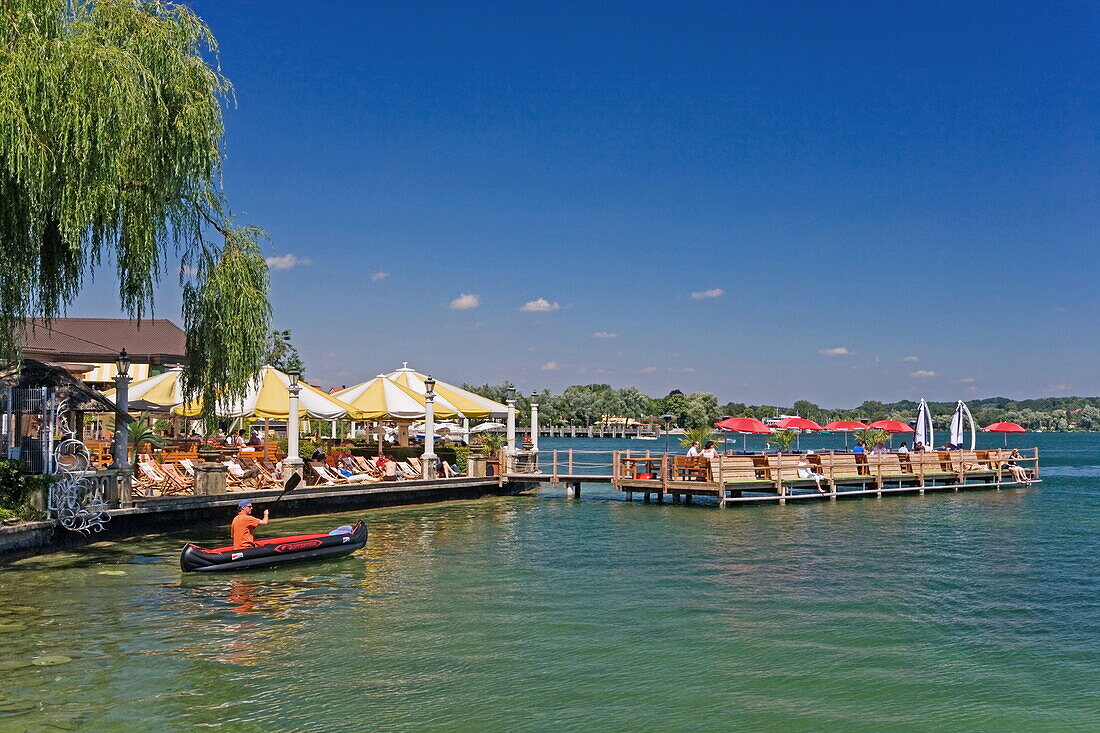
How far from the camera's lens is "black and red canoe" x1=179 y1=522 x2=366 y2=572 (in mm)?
16609

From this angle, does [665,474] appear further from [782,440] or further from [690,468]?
[782,440]

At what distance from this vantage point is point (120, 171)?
14.9m

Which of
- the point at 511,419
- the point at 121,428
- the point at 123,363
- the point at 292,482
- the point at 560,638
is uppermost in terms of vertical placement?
the point at 123,363

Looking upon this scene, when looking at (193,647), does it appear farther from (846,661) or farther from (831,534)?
(831,534)

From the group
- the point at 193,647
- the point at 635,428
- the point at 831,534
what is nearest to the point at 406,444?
the point at 831,534

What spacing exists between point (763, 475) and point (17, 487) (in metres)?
23.7

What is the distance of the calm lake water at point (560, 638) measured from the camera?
32.2ft

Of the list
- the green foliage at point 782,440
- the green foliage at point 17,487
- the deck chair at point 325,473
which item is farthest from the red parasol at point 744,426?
the green foliage at point 17,487

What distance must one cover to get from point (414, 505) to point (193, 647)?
17724mm

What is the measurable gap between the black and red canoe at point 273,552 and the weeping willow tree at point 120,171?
3.52 metres

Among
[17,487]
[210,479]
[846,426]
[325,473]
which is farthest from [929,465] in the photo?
[17,487]

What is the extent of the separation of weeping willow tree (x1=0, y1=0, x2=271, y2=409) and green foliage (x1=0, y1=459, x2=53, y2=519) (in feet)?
7.98

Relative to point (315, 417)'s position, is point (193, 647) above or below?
below

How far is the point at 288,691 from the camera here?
10.2 m
